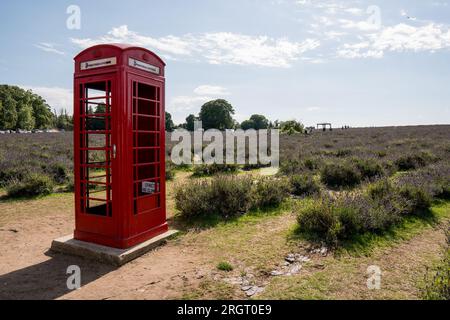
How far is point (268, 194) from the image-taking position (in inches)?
271

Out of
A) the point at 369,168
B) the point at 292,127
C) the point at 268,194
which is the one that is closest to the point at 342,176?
the point at 369,168

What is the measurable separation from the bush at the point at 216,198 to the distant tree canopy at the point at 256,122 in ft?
275

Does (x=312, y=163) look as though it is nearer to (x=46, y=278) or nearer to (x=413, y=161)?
(x=413, y=161)

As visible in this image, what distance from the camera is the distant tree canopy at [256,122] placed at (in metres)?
90.5

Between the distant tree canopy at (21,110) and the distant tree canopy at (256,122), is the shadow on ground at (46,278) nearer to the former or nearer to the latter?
the distant tree canopy at (21,110)

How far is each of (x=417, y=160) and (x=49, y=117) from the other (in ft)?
241

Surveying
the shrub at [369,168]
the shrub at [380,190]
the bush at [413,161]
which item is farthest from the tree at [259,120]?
the shrub at [380,190]

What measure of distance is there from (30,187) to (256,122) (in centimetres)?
8703

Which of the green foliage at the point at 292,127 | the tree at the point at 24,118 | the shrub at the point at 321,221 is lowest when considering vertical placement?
the shrub at the point at 321,221

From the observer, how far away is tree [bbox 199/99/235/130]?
72375 millimetres

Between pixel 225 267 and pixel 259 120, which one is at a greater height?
pixel 259 120
